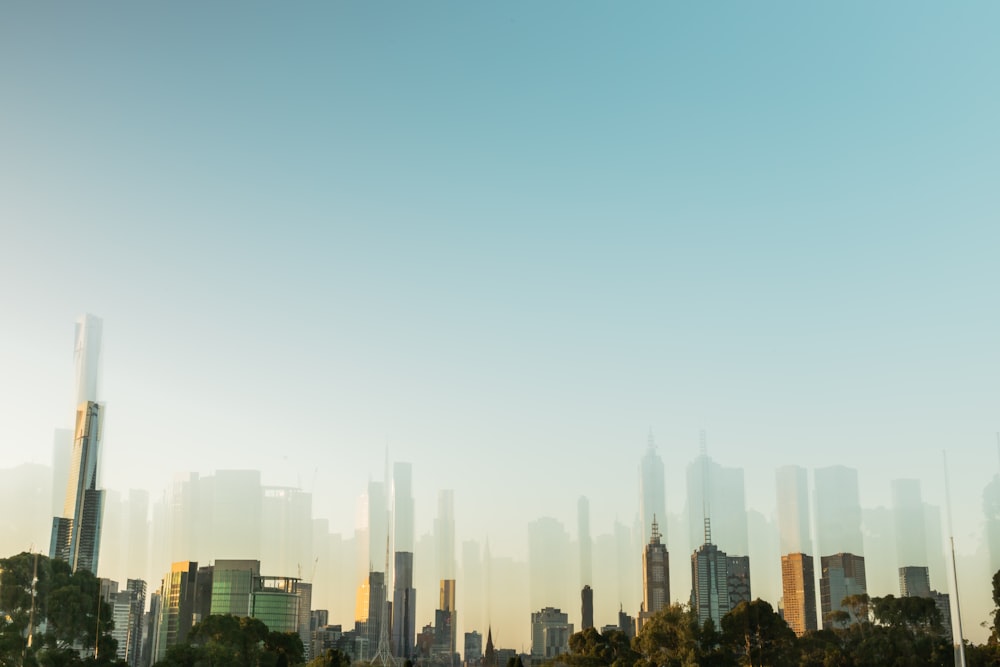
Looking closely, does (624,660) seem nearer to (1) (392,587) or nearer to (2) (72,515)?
(2) (72,515)

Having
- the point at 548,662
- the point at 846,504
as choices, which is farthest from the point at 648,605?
the point at 548,662

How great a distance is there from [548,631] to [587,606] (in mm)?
11435

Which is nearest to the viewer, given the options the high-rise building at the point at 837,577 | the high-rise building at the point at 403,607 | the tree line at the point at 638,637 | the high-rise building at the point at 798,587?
the tree line at the point at 638,637

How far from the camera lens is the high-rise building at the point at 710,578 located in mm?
75875

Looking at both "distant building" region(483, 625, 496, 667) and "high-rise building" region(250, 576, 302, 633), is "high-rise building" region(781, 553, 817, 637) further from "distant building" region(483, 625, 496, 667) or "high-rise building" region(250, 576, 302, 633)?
"high-rise building" region(250, 576, 302, 633)

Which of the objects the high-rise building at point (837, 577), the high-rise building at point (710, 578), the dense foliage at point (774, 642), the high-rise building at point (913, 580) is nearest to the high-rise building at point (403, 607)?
the high-rise building at point (710, 578)

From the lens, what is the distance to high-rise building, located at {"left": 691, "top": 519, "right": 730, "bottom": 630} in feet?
249

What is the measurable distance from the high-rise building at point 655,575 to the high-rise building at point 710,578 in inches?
86.5

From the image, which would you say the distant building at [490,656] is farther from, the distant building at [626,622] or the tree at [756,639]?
the tree at [756,639]

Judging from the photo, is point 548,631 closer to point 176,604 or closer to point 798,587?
point 798,587

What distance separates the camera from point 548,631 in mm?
76812

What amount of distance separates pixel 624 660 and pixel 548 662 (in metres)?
5.77

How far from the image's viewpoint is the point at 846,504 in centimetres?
5850

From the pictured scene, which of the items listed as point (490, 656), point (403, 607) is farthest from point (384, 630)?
point (490, 656)
